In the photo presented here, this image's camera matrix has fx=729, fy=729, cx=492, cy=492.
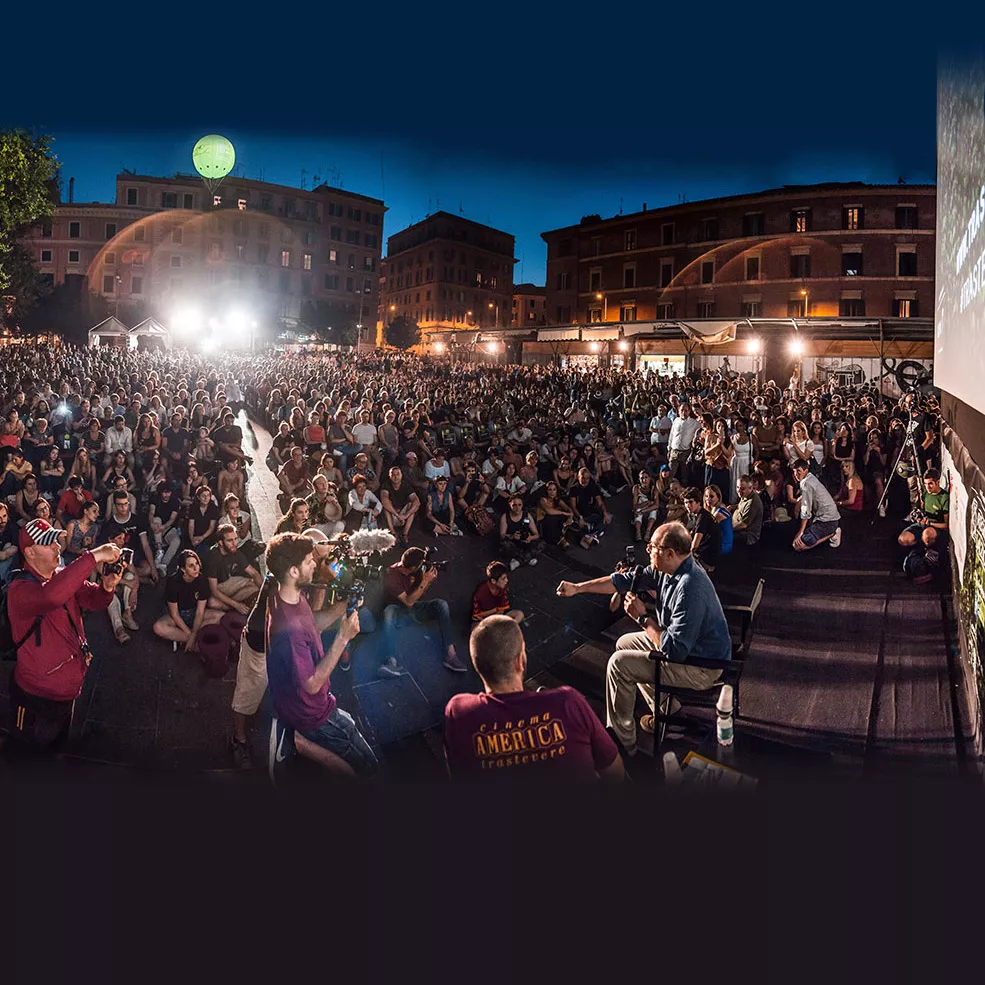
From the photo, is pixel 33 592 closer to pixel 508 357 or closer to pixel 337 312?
pixel 508 357

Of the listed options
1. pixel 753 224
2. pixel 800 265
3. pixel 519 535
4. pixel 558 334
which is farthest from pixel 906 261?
pixel 519 535

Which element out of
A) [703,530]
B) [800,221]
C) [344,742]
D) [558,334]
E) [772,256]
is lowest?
[344,742]

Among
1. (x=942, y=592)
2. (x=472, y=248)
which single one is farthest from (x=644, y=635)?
(x=472, y=248)

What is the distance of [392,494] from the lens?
9727 mm

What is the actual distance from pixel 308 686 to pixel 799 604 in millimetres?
5575

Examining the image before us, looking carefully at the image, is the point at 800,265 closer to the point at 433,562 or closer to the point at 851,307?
the point at 851,307

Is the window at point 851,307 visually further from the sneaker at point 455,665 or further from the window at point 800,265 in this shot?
the sneaker at point 455,665

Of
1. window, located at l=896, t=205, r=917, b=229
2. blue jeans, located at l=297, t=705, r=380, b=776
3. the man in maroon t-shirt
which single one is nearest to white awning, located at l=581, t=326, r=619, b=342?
window, located at l=896, t=205, r=917, b=229

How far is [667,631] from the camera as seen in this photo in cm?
416

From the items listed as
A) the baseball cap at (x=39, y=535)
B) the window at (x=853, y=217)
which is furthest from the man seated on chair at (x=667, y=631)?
the window at (x=853, y=217)

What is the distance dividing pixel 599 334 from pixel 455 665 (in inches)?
A: 887

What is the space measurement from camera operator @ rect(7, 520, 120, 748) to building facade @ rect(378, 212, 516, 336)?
229 ft

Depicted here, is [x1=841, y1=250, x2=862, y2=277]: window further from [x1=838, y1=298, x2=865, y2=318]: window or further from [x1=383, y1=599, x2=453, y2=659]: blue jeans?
[x1=383, y1=599, x2=453, y2=659]: blue jeans

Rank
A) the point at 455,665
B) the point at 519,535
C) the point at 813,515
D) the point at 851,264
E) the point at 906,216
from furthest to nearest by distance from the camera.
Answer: the point at 851,264 → the point at 906,216 → the point at 519,535 → the point at 813,515 → the point at 455,665
